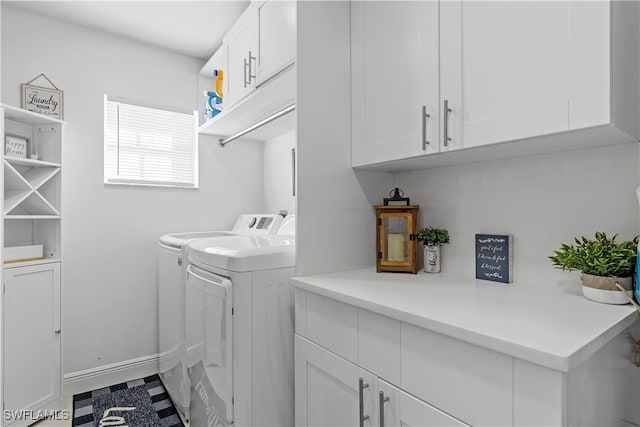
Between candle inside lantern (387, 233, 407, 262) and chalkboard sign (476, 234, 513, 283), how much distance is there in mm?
296

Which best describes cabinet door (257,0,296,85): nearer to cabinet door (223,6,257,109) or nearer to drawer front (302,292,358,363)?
Answer: cabinet door (223,6,257,109)

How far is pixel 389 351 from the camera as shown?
1.00 m

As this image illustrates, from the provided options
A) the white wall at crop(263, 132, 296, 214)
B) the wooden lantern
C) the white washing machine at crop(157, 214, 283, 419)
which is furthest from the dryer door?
the white wall at crop(263, 132, 296, 214)

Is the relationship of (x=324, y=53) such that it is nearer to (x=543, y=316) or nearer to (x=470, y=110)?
(x=470, y=110)

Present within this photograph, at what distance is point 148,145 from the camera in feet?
8.63

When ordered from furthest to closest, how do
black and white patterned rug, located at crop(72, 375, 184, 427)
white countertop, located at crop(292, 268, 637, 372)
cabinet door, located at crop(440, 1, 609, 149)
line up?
black and white patterned rug, located at crop(72, 375, 184, 427) → cabinet door, located at crop(440, 1, 609, 149) → white countertop, located at crop(292, 268, 637, 372)

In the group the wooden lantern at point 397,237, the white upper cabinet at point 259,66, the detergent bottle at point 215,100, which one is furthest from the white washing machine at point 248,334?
the detergent bottle at point 215,100

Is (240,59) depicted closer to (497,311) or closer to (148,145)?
(148,145)

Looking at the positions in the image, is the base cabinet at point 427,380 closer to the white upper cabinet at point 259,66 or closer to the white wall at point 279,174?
the white upper cabinet at point 259,66

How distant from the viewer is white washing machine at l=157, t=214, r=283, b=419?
196 cm

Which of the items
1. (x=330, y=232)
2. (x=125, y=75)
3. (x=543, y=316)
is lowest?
(x=543, y=316)

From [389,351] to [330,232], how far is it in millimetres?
608

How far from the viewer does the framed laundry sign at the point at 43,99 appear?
85.6 inches

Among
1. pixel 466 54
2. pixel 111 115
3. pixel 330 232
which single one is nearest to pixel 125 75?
pixel 111 115
